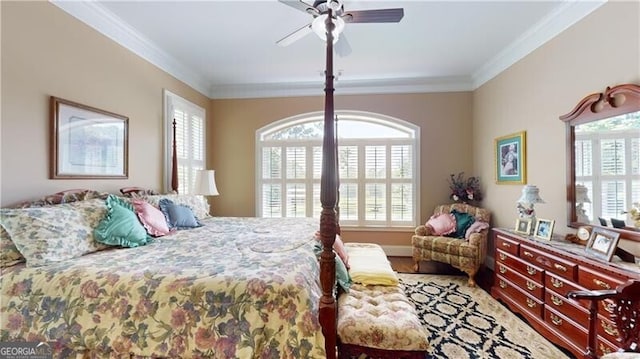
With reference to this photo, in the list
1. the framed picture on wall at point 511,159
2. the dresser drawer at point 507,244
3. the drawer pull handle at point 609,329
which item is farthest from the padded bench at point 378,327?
the framed picture on wall at point 511,159

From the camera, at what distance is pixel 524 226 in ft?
9.42

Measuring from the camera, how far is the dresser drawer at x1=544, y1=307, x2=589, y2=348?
6.59 feet

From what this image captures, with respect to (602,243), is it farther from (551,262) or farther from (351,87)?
(351,87)

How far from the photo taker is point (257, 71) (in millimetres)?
4215

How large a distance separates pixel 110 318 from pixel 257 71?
3.61m

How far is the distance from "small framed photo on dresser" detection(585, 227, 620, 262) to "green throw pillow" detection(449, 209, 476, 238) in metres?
1.75

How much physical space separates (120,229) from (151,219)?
368mm

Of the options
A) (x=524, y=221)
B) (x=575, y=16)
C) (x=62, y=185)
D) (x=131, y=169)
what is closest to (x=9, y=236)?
(x=62, y=185)

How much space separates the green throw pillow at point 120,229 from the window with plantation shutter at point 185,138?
1.48 metres

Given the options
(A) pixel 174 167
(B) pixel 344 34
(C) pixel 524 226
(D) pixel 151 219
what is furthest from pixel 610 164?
(A) pixel 174 167

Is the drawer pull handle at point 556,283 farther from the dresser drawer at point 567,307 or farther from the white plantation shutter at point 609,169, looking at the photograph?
the white plantation shutter at point 609,169

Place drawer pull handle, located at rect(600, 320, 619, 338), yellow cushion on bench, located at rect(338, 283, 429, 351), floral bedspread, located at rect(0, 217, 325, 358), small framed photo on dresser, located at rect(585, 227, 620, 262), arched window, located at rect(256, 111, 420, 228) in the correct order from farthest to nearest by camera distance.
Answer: arched window, located at rect(256, 111, 420, 228) → small framed photo on dresser, located at rect(585, 227, 620, 262) → drawer pull handle, located at rect(600, 320, 619, 338) → yellow cushion on bench, located at rect(338, 283, 429, 351) → floral bedspread, located at rect(0, 217, 325, 358)

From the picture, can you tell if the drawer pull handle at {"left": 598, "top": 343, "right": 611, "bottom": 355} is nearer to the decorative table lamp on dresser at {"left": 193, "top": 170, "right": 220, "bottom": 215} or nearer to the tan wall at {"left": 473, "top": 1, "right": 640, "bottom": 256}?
the tan wall at {"left": 473, "top": 1, "right": 640, "bottom": 256}

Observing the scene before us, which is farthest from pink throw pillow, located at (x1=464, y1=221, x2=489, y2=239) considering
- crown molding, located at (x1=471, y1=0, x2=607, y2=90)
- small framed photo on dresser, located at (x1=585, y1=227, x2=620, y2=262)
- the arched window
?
crown molding, located at (x1=471, y1=0, x2=607, y2=90)
